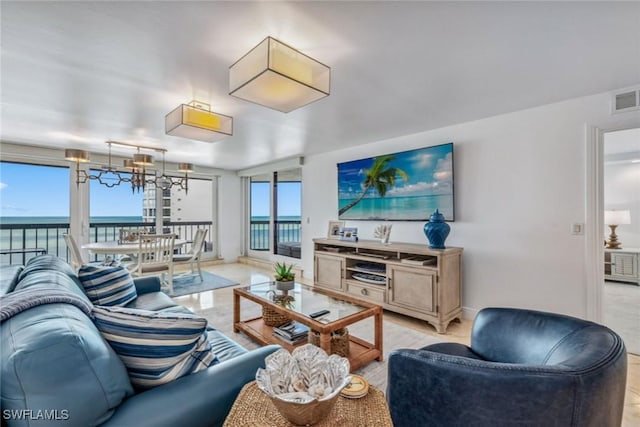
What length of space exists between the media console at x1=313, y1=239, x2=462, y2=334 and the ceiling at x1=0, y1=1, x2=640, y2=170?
1501mm

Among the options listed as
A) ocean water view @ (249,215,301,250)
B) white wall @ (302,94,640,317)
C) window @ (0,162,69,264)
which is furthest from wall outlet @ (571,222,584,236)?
window @ (0,162,69,264)

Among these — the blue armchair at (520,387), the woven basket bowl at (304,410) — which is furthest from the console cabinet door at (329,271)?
the woven basket bowl at (304,410)

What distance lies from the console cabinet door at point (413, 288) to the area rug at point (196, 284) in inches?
105

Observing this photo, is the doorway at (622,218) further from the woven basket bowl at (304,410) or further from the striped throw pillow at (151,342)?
the striped throw pillow at (151,342)

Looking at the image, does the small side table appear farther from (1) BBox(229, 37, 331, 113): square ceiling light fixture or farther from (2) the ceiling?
(2) the ceiling

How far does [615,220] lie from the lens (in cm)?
453

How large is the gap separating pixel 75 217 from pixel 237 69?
460 centimetres

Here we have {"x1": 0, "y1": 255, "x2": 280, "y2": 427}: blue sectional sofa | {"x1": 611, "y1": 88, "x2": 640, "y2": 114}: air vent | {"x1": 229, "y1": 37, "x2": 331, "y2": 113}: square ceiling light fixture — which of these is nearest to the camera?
{"x1": 0, "y1": 255, "x2": 280, "y2": 427}: blue sectional sofa

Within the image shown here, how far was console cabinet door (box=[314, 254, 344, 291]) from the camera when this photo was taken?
150 inches

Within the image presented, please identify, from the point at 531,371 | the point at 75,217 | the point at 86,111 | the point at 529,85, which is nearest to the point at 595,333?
the point at 531,371

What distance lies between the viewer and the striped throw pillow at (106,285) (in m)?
2.02

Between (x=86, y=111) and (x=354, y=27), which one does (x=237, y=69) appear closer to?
(x=354, y=27)

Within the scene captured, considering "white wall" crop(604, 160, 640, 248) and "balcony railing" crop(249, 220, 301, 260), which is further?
"balcony railing" crop(249, 220, 301, 260)

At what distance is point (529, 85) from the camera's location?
226 centimetres
